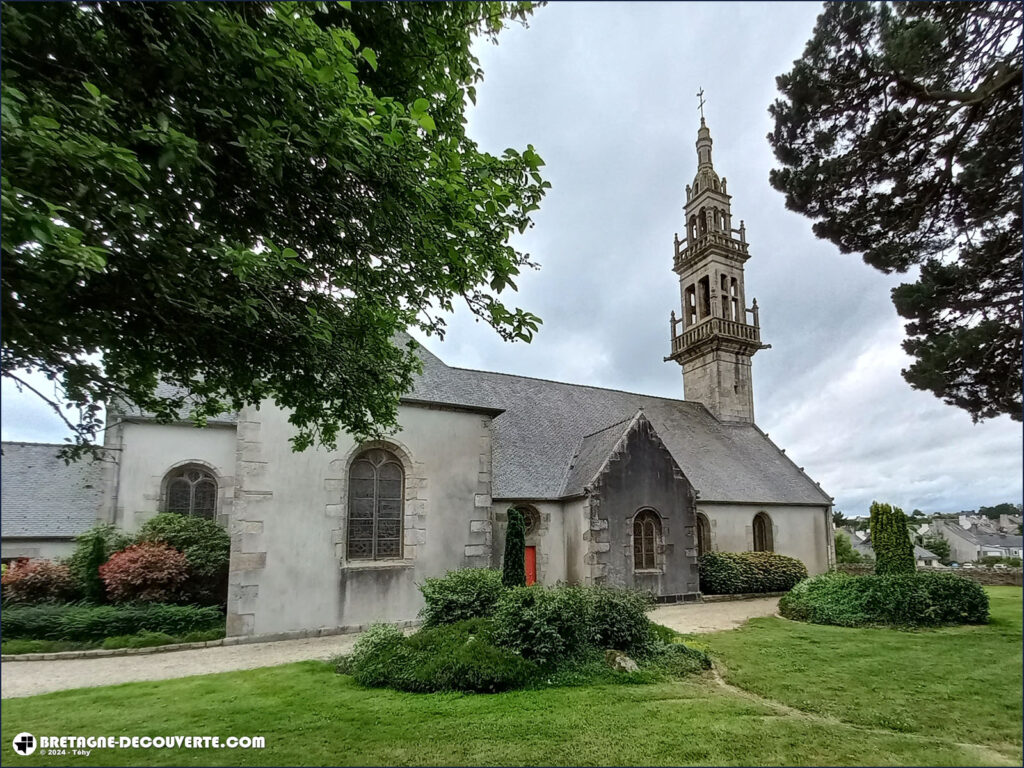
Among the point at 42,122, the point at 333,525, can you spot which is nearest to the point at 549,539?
the point at 333,525

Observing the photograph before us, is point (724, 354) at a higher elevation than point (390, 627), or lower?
higher

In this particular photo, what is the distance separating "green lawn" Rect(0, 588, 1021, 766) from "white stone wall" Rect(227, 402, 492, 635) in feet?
11.2

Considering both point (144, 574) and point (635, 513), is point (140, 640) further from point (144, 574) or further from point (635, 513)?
point (635, 513)

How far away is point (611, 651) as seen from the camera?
8.05 metres

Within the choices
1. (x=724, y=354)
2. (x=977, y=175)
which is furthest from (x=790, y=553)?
(x=977, y=175)

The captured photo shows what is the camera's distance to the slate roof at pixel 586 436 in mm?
16016

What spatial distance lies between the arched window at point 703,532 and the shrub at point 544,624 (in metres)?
11.9

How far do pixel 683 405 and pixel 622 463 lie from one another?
10745 millimetres

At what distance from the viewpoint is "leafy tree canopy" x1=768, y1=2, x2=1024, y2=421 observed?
4184 millimetres

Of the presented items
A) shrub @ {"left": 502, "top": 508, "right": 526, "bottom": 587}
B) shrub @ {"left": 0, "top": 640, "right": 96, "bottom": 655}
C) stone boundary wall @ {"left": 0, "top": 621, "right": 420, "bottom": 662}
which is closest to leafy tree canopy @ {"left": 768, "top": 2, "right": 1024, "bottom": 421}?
shrub @ {"left": 502, "top": 508, "right": 526, "bottom": 587}

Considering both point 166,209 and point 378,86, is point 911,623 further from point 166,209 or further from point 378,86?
point 166,209

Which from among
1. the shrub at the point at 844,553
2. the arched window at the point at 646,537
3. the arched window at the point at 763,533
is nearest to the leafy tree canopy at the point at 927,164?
the arched window at the point at 646,537

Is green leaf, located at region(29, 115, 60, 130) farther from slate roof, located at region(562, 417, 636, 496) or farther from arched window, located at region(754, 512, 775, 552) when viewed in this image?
arched window, located at region(754, 512, 775, 552)

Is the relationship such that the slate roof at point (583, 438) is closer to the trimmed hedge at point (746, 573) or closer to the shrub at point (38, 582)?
the trimmed hedge at point (746, 573)
